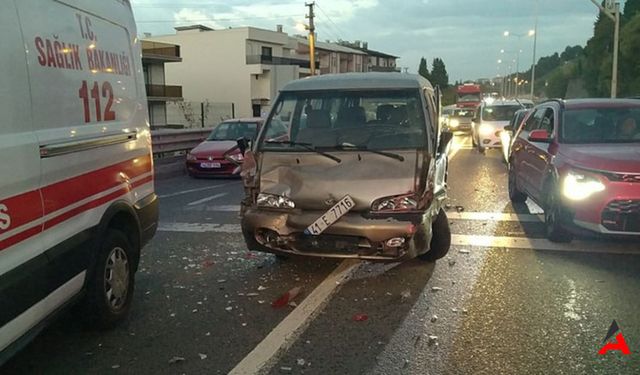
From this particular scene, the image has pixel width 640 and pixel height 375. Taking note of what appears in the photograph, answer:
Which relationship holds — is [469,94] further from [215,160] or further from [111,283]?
[111,283]

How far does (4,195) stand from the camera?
2883 mm

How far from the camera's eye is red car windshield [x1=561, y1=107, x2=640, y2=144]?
725 cm

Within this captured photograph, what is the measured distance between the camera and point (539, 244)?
6926 mm

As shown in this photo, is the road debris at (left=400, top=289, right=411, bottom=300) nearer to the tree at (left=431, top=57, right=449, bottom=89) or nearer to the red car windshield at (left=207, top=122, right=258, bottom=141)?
the red car windshield at (left=207, top=122, right=258, bottom=141)

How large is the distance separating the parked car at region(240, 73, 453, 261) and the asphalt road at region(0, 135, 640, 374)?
1.49 feet

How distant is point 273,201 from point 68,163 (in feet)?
6.76

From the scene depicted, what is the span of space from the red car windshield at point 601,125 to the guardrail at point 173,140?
10525 mm

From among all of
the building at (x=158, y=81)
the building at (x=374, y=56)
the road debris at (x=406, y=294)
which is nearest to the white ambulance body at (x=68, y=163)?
the road debris at (x=406, y=294)

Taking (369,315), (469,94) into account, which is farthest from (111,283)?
(469,94)

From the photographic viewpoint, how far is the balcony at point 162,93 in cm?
4439

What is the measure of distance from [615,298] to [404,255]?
183 cm

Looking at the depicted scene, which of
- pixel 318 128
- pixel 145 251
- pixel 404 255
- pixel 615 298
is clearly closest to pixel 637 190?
pixel 615 298

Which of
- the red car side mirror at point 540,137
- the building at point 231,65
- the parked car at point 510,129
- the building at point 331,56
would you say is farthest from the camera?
the building at point 331,56

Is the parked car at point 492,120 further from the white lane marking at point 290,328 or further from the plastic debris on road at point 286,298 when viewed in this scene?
the plastic debris on road at point 286,298
